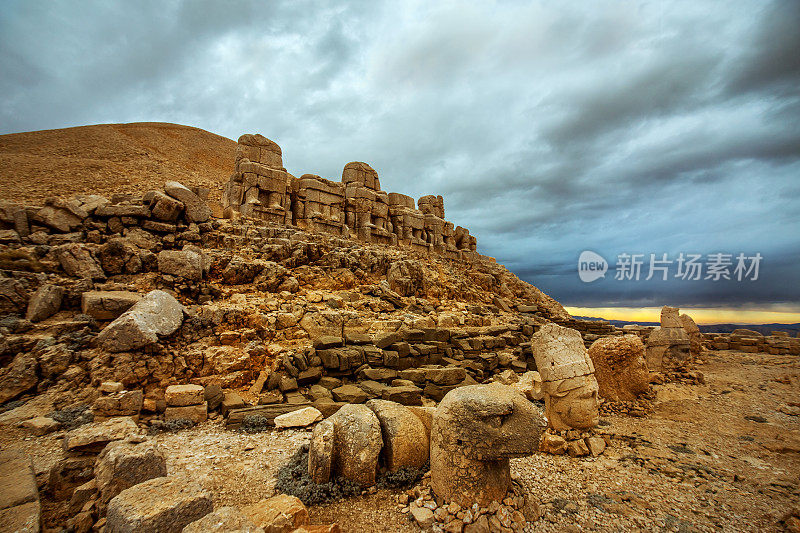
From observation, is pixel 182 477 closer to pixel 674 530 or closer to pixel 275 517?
pixel 275 517

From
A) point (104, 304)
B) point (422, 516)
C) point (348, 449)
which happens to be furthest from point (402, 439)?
point (104, 304)

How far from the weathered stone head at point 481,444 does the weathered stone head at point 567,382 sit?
249 centimetres

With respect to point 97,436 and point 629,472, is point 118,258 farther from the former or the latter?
point 629,472

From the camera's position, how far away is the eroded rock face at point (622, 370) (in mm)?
7539

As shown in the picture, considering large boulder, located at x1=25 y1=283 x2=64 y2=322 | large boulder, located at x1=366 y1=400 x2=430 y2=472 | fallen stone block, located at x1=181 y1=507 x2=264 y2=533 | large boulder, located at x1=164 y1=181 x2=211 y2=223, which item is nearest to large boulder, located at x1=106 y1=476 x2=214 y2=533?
fallen stone block, located at x1=181 y1=507 x2=264 y2=533

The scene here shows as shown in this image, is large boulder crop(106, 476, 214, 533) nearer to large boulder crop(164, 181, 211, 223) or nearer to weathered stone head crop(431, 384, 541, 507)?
weathered stone head crop(431, 384, 541, 507)

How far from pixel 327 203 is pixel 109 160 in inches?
899

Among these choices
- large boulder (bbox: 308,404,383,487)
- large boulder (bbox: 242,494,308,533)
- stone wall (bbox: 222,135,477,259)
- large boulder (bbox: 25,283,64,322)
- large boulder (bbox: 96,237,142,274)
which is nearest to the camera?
large boulder (bbox: 242,494,308,533)

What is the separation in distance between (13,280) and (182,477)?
24.7 feet

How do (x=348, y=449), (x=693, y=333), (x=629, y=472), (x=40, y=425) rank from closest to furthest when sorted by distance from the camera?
(x=348, y=449) < (x=629, y=472) < (x=40, y=425) < (x=693, y=333)

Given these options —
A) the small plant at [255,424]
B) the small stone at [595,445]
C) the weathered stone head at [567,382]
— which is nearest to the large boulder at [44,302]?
the small plant at [255,424]

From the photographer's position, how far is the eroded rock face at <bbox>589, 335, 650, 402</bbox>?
754cm

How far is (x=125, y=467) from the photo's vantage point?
354 cm

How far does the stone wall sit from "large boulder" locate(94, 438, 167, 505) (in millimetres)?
11911
